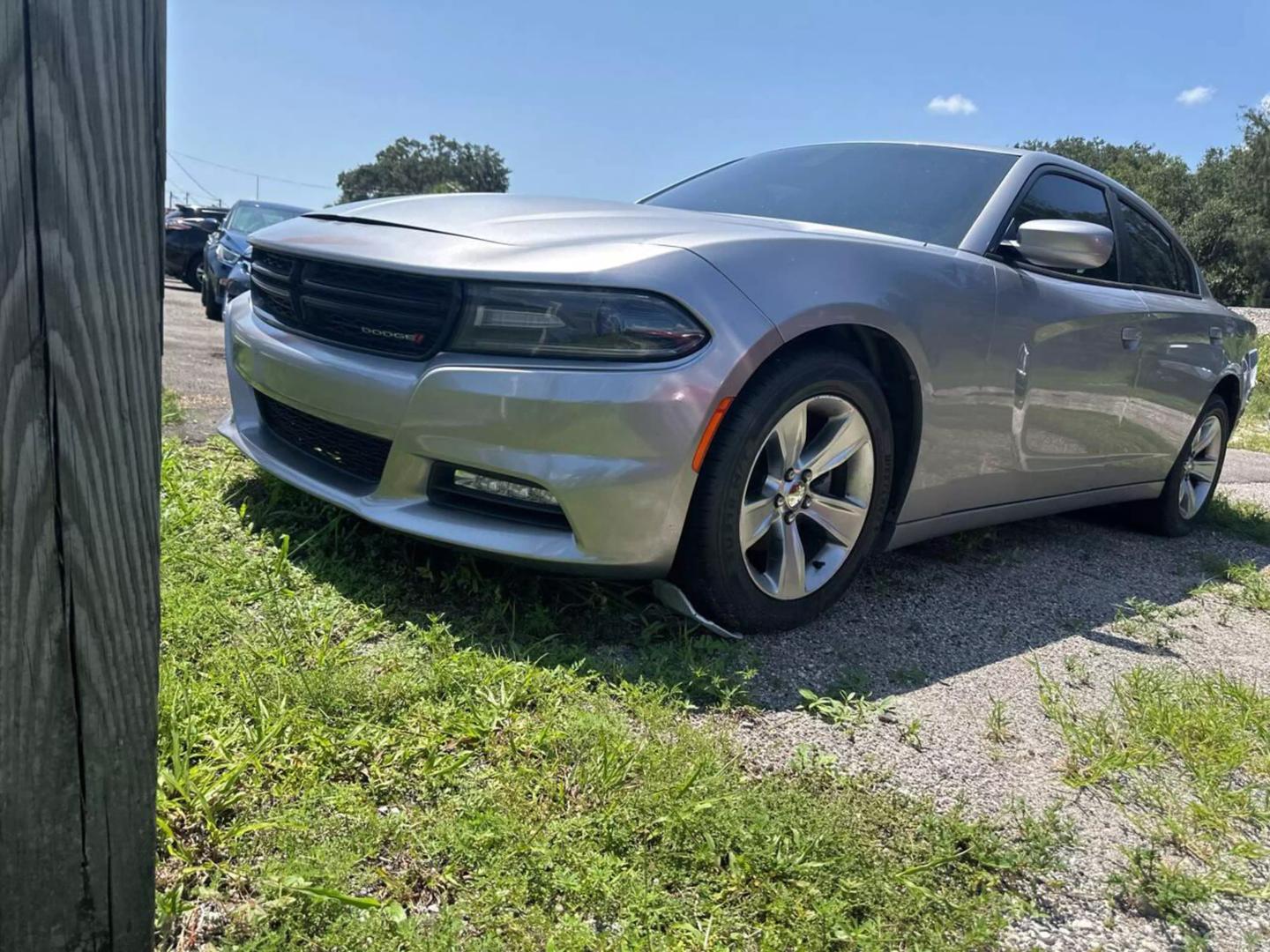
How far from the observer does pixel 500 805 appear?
70.8 inches

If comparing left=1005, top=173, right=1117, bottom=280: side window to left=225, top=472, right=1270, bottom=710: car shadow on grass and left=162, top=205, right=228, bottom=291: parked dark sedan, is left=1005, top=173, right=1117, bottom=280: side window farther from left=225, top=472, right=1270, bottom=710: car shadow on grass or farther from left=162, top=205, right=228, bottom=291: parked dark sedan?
left=162, top=205, right=228, bottom=291: parked dark sedan

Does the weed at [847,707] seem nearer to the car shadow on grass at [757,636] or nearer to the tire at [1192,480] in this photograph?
the car shadow on grass at [757,636]

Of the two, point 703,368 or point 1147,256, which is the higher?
point 1147,256

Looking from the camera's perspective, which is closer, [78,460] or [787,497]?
[78,460]

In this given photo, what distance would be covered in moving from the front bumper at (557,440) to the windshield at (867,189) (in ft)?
3.64

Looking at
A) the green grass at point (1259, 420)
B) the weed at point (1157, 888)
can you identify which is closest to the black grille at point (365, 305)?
the weed at point (1157, 888)

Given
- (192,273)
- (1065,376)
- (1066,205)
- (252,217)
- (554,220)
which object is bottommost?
(192,273)

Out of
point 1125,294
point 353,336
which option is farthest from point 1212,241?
point 353,336

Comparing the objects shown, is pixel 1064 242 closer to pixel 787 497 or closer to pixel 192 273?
pixel 787 497

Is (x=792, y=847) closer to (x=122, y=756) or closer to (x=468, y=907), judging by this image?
(x=468, y=907)

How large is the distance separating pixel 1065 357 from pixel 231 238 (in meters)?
8.21

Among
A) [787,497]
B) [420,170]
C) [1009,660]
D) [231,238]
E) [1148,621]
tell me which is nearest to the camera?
[787,497]

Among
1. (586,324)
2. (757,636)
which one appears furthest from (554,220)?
(757,636)

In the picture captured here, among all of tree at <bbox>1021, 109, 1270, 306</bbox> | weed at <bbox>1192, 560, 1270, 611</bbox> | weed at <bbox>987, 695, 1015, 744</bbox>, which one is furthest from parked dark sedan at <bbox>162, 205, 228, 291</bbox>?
tree at <bbox>1021, 109, 1270, 306</bbox>
